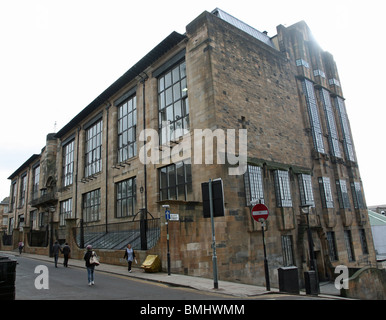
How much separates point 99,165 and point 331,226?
2038 cm

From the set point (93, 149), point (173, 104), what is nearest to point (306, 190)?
point (173, 104)

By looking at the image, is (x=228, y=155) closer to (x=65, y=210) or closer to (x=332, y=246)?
(x=332, y=246)

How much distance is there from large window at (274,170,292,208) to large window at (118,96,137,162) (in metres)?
10.8

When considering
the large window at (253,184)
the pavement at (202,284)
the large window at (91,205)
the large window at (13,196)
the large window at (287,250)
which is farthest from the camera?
the large window at (13,196)

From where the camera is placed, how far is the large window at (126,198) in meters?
22.8

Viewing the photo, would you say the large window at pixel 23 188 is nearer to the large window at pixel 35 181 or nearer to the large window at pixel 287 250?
the large window at pixel 35 181

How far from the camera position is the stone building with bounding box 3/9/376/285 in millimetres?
15648

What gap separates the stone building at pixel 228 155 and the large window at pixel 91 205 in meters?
0.20

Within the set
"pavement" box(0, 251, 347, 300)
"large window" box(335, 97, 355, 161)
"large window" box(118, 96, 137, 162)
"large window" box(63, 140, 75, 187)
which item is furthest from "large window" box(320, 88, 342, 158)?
"large window" box(63, 140, 75, 187)

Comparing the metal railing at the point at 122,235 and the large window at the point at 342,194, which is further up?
the large window at the point at 342,194

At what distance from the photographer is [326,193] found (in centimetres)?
2211

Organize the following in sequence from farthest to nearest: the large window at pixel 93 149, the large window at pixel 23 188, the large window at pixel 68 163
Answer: the large window at pixel 23 188, the large window at pixel 68 163, the large window at pixel 93 149

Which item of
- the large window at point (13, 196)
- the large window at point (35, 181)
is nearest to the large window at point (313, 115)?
the large window at point (35, 181)

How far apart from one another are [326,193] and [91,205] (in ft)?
68.0
